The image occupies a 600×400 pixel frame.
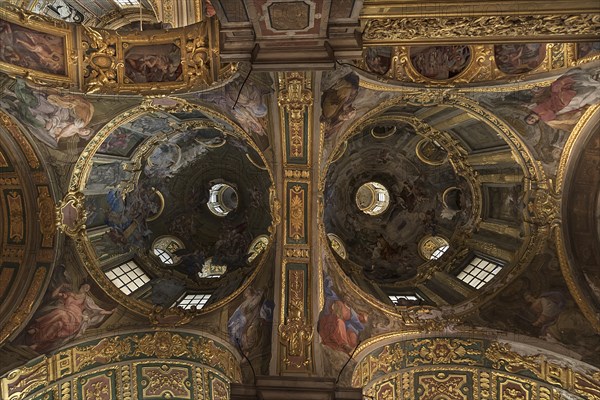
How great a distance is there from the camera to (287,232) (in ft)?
43.9

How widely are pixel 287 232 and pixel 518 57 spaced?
7319mm

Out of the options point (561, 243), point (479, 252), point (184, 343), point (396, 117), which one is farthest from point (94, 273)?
point (561, 243)

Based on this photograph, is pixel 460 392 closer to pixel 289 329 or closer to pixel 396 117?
pixel 289 329

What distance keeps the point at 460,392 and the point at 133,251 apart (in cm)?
1094

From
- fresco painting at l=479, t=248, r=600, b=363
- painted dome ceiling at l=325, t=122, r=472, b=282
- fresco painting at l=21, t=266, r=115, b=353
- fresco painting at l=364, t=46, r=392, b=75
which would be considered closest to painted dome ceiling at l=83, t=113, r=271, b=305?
fresco painting at l=21, t=266, r=115, b=353

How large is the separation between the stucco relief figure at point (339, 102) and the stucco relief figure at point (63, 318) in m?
8.05

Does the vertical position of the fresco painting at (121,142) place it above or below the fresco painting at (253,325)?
above

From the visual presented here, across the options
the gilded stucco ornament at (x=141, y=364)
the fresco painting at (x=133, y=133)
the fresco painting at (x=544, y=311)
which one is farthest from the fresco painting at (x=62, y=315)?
the fresco painting at (x=544, y=311)

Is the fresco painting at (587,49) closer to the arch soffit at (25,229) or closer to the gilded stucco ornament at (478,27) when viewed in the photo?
the gilded stucco ornament at (478,27)

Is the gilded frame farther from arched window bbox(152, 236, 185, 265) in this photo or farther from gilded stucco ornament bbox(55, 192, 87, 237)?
arched window bbox(152, 236, 185, 265)

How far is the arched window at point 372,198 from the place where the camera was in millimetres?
20109

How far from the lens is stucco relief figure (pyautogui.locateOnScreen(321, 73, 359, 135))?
470 inches

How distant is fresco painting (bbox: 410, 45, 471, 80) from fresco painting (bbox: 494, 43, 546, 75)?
2.44 ft

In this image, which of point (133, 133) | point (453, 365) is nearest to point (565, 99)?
point (453, 365)
